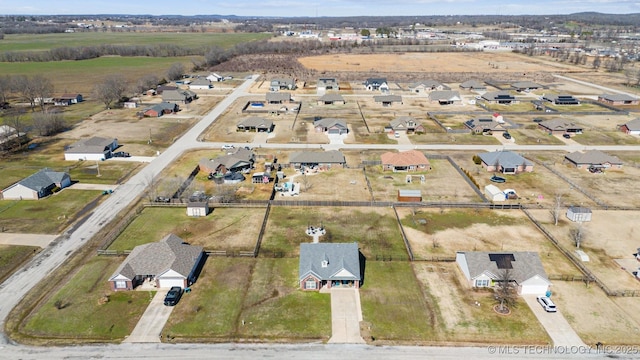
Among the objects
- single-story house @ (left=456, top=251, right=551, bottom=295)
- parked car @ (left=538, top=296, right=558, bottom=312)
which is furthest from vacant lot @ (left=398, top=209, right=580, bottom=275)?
parked car @ (left=538, top=296, right=558, bottom=312)

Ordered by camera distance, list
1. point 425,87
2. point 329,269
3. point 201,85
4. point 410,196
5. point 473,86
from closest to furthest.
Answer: point 329,269
point 410,196
point 425,87
point 473,86
point 201,85

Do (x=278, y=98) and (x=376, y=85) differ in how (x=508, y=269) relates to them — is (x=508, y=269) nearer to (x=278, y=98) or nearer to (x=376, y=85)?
(x=278, y=98)

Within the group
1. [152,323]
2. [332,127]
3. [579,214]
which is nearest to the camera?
[152,323]

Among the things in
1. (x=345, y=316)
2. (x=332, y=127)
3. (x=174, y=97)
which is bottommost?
(x=345, y=316)

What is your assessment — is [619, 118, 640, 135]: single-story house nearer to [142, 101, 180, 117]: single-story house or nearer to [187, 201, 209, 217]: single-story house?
[187, 201, 209, 217]: single-story house

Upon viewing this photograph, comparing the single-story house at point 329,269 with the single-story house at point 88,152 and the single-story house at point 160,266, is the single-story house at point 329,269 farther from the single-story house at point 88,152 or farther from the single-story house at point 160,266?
the single-story house at point 88,152

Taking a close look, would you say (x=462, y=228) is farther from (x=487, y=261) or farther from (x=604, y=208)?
(x=604, y=208)

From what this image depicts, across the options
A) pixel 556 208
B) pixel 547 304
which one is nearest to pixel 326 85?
pixel 556 208
